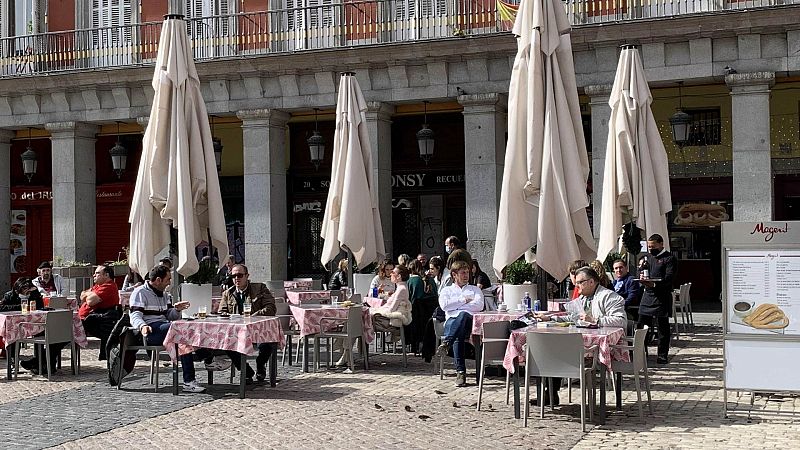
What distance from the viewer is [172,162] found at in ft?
46.0

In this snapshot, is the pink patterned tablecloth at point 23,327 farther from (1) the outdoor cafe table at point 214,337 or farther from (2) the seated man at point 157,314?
(1) the outdoor cafe table at point 214,337

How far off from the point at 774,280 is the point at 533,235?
2.66m

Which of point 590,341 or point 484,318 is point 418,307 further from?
point 590,341

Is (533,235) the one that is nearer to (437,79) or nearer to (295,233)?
(437,79)

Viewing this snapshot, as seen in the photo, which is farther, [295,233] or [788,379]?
[295,233]

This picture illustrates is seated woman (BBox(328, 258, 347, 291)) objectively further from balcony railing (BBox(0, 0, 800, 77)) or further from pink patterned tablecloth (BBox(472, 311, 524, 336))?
balcony railing (BBox(0, 0, 800, 77))

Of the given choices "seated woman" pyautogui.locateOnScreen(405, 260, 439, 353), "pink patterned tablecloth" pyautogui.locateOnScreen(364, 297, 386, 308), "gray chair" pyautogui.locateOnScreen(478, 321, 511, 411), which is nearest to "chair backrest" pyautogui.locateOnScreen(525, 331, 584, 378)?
"gray chair" pyautogui.locateOnScreen(478, 321, 511, 411)

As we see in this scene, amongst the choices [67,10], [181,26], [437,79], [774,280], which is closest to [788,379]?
[774,280]

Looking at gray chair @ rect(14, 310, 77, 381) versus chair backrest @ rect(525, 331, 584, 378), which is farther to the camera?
gray chair @ rect(14, 310, 77, 381)

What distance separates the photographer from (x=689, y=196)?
78.1ft

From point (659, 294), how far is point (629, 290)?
398 mm

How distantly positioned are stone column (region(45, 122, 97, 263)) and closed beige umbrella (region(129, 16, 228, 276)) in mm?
11022

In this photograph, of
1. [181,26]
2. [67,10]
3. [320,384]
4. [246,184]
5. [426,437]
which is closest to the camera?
[426,437]

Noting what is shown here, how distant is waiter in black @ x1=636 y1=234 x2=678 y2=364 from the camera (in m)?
13.6
